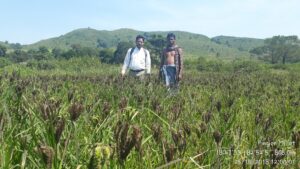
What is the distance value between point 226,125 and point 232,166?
0.81 metres

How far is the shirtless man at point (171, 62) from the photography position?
1106 cm

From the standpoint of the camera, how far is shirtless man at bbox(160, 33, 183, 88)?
11062mm

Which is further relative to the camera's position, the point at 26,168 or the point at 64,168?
the point at 64,168

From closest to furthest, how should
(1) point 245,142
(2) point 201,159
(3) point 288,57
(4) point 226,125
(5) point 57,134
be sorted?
(5) point 57,134 < (2) point 201,159 < (4) point 226,125 < (1) point 245,142 < (3) point 288,57

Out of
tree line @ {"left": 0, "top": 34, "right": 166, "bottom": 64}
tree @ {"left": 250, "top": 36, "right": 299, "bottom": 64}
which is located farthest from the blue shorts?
tree @ {"left": 250, "top": 36, "right": 299, "bottom": 64}

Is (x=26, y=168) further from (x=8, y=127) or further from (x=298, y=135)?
(x=298, y=135)

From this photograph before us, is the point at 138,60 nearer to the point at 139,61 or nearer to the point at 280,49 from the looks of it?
the point at 139,61

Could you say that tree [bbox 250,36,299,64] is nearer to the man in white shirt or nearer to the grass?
the man in white shirt

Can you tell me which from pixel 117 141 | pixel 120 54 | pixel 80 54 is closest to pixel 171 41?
pixel 117 141

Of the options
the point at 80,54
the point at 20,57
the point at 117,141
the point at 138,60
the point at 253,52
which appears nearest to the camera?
the point at 117,141

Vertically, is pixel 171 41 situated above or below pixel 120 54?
above

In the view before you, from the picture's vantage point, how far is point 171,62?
11.4 meters

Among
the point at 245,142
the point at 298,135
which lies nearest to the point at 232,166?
the point at 298,135

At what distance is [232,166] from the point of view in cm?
323
